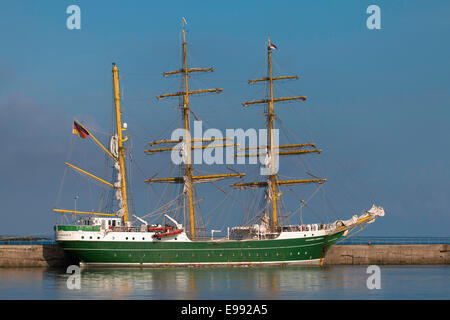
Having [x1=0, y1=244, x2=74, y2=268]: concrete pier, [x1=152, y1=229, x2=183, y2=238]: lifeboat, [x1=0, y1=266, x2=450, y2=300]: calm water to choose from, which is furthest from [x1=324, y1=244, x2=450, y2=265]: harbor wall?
[x1=0, y1=244, x2=74, y2=268]: concrete pier

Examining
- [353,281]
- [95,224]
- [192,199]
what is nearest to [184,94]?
[192,199]

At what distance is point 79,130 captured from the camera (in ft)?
209

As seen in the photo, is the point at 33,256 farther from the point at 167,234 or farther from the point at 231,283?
the point at 231,283

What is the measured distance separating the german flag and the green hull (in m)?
10.6

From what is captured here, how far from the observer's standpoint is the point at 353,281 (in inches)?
2044

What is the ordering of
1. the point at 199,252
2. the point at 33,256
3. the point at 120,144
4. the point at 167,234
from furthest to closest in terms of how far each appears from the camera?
1. the point at 120,144
2. the point at 33,256
3. the point at 199,252
4. the point at 167,234

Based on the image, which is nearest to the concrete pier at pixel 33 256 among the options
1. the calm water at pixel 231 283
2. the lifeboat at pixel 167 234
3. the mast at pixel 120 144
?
the calm water at pixel 231 283

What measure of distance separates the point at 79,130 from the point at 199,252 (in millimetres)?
17112

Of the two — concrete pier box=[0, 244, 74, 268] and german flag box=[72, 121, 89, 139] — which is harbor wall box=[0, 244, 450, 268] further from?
german flag box=[72, 121, 89, 139]

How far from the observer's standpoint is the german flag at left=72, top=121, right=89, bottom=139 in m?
63.7

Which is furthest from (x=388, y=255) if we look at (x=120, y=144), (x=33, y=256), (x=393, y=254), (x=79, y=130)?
(x=33, y=256)
